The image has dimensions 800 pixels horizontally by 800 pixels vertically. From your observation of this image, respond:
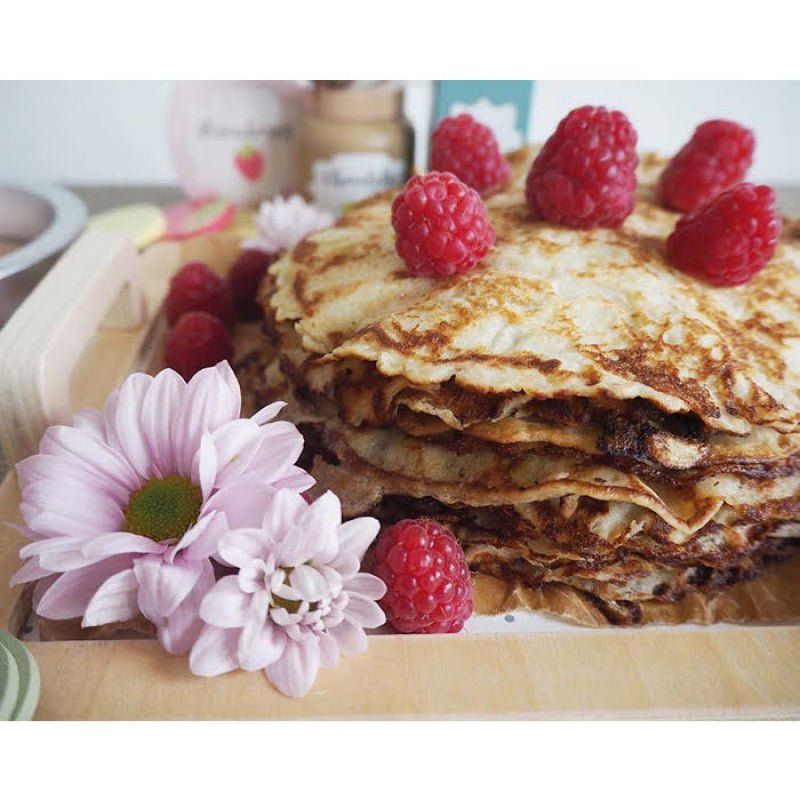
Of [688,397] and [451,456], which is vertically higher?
[688,397]

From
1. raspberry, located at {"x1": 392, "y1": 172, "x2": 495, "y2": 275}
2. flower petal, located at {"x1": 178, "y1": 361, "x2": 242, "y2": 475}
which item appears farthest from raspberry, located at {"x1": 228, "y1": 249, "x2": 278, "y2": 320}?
flower petal, located at {"x1": 178, "y1": 361, "x2": 242, "y2": 475}

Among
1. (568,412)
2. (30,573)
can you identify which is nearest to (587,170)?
(568,412)

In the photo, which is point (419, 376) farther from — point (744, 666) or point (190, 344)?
point (190, 344)

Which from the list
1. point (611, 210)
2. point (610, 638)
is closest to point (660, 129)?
point (611, 210)

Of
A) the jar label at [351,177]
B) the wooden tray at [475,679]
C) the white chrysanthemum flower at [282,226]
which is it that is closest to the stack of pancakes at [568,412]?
the wooden tray at [475,679]

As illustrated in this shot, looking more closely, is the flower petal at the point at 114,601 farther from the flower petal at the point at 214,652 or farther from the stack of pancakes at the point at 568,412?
the stack of pancakes at the point at 568,412

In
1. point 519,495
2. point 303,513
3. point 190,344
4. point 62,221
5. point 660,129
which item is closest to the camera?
point 303,513

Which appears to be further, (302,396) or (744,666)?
(302,396)

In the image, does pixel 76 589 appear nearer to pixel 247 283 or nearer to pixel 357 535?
pixel 357 535
